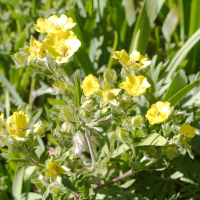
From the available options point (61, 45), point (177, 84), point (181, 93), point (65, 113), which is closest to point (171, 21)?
point (177, 84)

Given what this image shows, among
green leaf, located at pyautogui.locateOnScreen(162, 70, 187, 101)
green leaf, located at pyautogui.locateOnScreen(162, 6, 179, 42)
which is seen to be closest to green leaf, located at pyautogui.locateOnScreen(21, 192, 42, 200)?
green leaf, located at pyautogui.locateOnScreen(162, 70, 187, 101)

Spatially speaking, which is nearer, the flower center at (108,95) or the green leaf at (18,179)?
the flower center at (108,95)

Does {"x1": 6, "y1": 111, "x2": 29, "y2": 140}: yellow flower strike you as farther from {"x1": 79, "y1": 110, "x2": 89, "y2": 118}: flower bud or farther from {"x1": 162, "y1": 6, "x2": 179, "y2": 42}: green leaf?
{"x1": 162, "y1": 6, "x2": 179, "y2": 42}: green leaf

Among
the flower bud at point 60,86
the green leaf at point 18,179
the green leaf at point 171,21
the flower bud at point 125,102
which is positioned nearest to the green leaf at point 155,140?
the flower bud at point 125,102

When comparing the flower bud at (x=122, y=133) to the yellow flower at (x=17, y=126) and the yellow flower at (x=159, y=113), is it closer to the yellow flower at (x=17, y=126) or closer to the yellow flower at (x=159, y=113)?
the yellow flower at (x=159, y=113)

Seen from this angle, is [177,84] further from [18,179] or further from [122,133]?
[18,179]

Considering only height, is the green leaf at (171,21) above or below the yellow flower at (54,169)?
above
